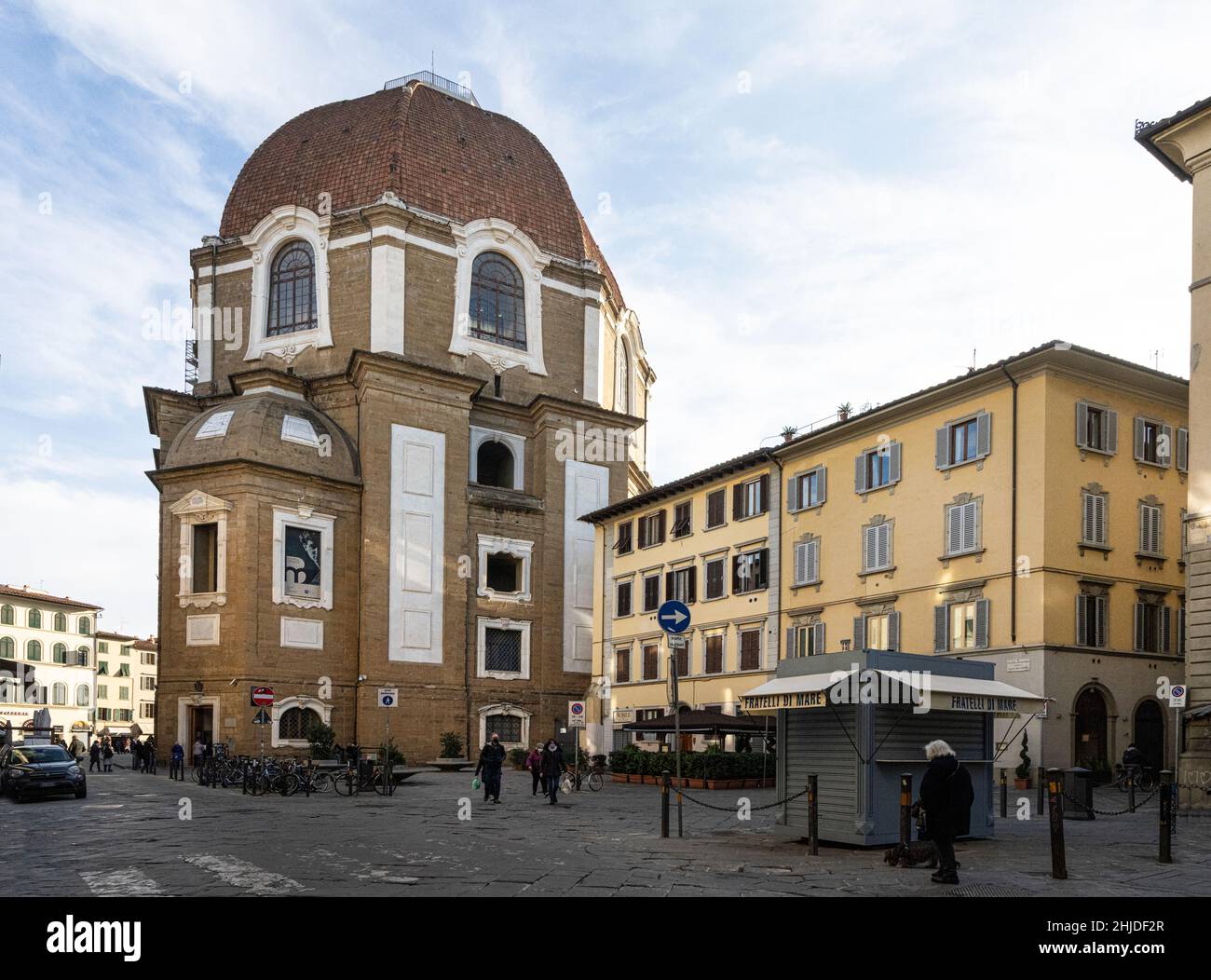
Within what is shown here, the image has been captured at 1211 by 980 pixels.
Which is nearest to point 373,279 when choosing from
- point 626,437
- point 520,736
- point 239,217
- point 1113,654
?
point 239,217

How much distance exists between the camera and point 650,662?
44.3 m

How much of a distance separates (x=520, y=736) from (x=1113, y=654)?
27.6 meters

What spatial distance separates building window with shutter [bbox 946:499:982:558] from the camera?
30.4 metres

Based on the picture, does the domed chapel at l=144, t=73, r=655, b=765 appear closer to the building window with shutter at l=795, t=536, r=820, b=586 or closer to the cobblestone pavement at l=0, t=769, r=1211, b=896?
the building window with shutter at l=795, t=536, r=820, b=586

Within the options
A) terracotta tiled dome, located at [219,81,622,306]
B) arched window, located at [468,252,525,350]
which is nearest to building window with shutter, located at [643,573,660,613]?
arched window, located at [468,252,525,350]

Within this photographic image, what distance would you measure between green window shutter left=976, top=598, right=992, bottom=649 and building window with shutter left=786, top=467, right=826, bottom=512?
7230 mm

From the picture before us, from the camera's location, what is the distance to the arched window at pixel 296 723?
44.5 metres

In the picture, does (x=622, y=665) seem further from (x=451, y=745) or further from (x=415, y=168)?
(x=415, y=168)

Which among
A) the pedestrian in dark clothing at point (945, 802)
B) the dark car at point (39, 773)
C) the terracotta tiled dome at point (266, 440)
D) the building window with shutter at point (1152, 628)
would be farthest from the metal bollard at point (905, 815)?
the terracotta tiled dome at point (266, 440)

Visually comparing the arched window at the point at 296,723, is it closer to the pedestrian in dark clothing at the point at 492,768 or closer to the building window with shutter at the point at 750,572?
the building window with shutter at the point at 750,572

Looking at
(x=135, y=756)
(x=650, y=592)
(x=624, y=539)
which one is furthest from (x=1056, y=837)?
(x=135, y=756)

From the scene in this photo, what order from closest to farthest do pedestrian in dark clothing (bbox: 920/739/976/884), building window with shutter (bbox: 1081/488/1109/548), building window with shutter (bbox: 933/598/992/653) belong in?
pedestrian in dark clothing (bbox: 920/739/976/884)
building window with shutter (bbox: 1081/488/1109/548)
building window with shutter (bbox: 933/598/992/653)

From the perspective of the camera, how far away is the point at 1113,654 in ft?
97.5
